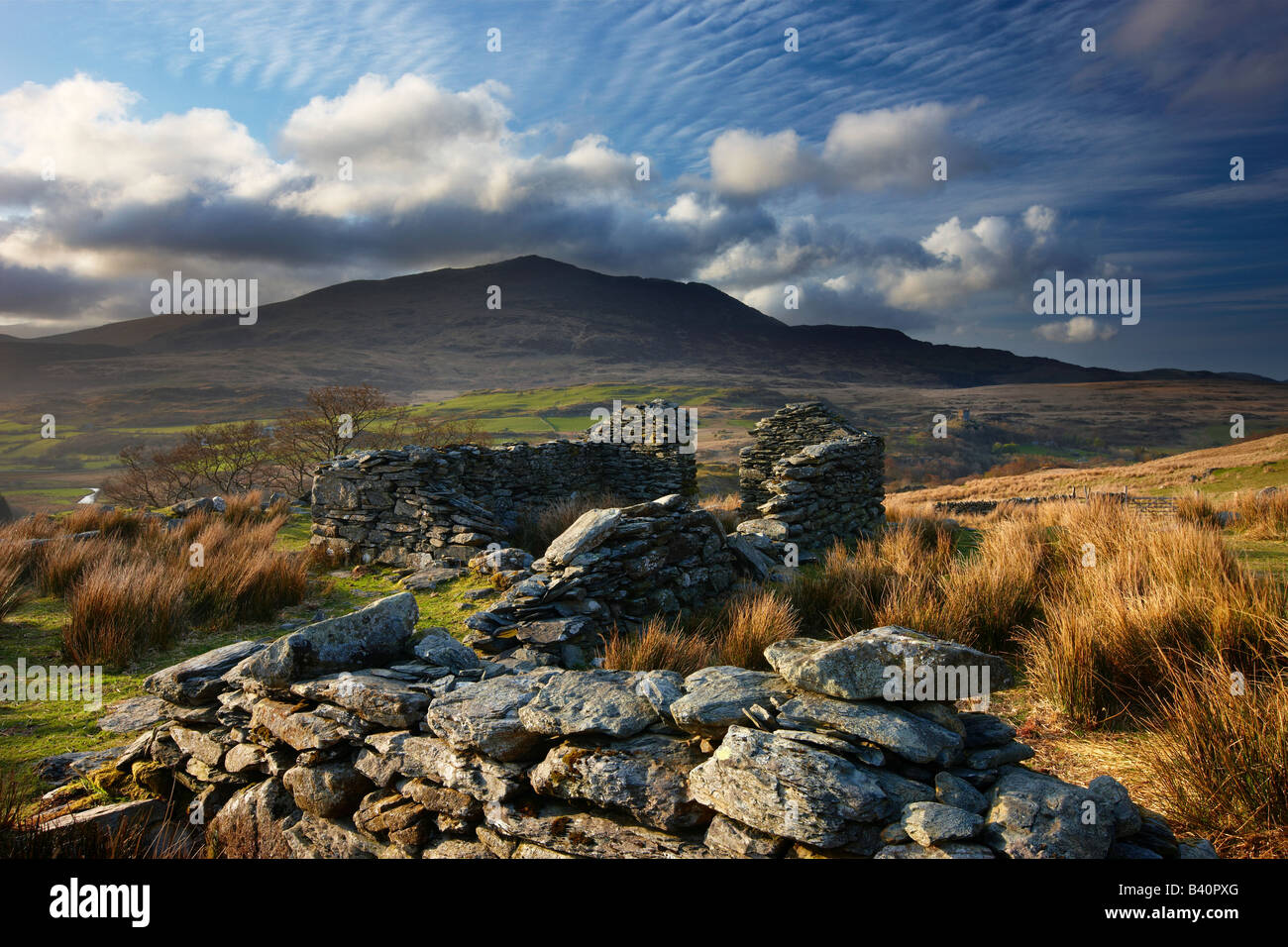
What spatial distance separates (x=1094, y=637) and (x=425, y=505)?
952cm

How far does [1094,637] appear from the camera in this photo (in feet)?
16.3

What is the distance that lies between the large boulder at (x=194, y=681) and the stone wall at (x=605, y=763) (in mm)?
18

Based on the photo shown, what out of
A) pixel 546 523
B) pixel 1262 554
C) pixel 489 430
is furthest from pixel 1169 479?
pixel 489 430

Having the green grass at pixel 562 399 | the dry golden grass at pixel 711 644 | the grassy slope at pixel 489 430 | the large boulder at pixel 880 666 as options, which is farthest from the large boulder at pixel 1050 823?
the green grass at pixel 562 399

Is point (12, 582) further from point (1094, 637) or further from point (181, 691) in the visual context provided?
point (1094, 637)

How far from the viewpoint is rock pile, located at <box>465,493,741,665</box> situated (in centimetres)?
649

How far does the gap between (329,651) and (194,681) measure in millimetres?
1171

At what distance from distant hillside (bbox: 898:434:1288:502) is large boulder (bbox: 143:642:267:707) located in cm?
2067

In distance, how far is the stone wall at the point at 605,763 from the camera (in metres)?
2.61

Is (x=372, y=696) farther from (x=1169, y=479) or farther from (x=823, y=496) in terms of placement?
(x=1169, y=479)

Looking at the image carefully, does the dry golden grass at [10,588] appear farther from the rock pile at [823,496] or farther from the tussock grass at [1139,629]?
the rock pile at [823,496]

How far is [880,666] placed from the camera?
3.16 meters
